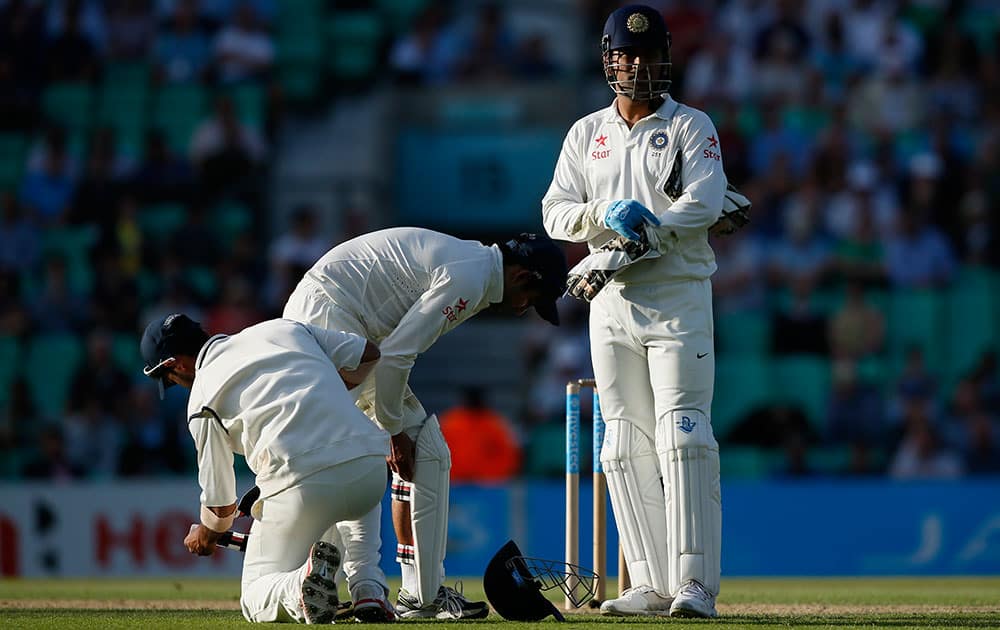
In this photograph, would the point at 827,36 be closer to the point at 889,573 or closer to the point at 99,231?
the point at 889,573

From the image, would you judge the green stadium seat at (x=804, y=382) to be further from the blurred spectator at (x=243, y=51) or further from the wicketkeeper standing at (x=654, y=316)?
the wicketkeeper standing at (x=654, y=316)

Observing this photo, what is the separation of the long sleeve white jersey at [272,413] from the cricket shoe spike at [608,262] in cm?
97

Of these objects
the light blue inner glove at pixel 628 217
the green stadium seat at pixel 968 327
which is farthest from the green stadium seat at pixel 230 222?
the light blue inner glove at pixel 628 217

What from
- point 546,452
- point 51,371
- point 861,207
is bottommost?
point 546,452

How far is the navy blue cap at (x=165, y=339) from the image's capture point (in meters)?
6.02

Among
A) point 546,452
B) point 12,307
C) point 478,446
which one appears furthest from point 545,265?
point 12,307

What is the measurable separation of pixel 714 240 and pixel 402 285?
27.5ft

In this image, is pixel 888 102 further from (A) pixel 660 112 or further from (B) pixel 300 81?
(A) pixel 660 112

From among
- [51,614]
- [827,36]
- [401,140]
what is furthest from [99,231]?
[51,614]

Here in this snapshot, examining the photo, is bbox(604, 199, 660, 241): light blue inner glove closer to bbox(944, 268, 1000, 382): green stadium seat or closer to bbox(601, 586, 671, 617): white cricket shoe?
bbox(601, 586, 671, 617): white cricket shoe

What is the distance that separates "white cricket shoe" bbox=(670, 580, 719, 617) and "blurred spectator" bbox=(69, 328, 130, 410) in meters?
8.20

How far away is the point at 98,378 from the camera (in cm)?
1341

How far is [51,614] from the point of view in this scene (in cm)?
684

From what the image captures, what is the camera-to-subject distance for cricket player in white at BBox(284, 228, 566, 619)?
6.36 metres
